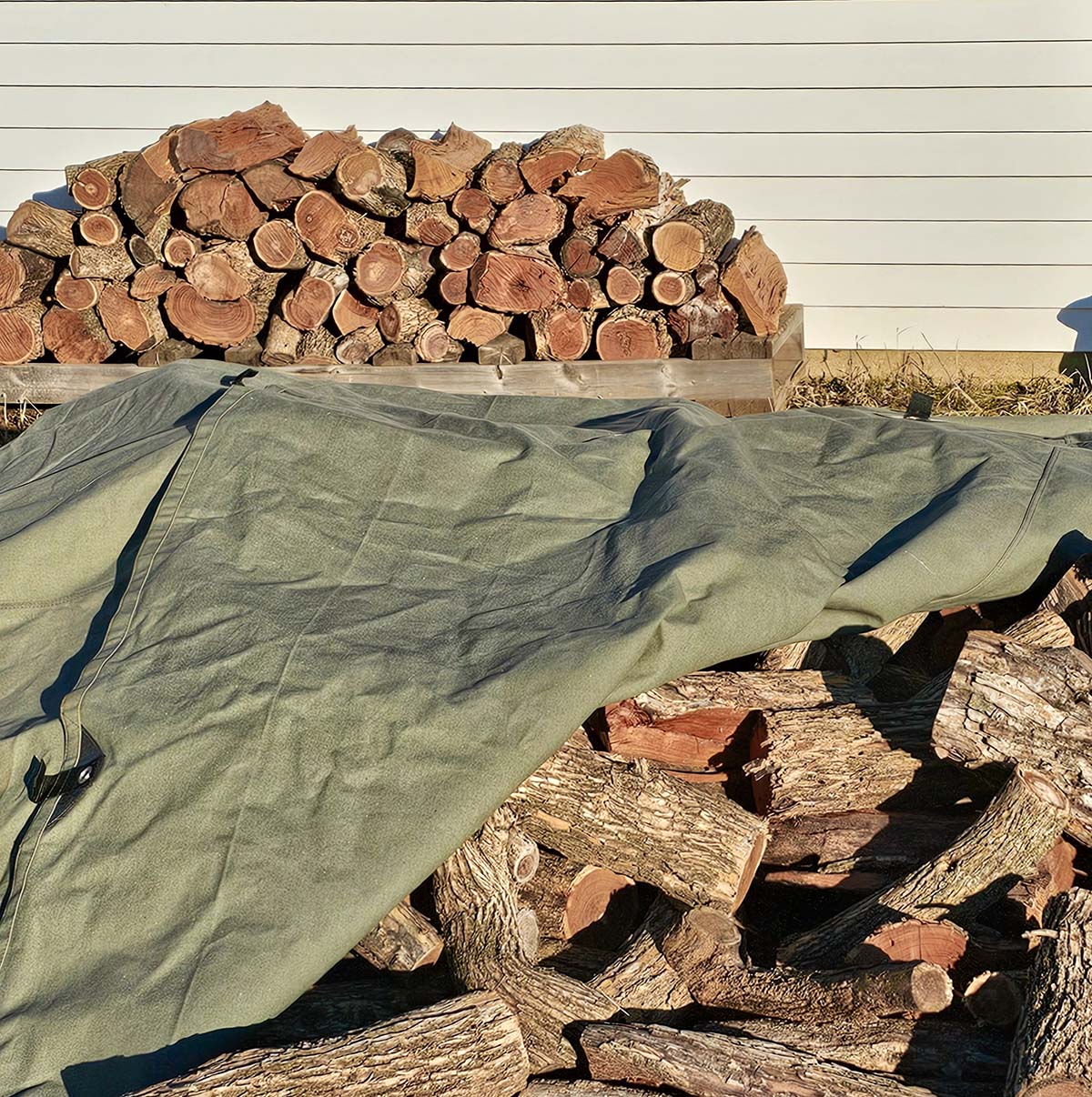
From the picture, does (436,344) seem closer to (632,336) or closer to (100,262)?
(632,336)

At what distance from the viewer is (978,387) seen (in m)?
5.71

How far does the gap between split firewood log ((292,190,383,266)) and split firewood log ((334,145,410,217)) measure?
6 cm

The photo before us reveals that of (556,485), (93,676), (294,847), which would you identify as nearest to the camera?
(294,847)

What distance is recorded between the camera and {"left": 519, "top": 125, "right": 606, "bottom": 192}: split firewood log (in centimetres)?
499

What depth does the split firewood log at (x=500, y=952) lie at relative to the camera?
6.76 ft

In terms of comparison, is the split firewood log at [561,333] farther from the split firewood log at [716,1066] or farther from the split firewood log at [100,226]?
the split firewood log at [716,1066]

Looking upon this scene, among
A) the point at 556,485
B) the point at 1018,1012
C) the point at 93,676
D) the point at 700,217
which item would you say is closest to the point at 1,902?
the point at 93,676

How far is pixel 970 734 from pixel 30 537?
1.95 metres

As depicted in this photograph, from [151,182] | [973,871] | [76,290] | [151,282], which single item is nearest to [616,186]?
[151,182]

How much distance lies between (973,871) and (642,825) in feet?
2.03

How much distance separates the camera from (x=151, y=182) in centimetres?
521

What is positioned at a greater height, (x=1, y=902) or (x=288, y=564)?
(x=288, y=564)

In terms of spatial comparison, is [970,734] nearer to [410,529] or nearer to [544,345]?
[410,529]

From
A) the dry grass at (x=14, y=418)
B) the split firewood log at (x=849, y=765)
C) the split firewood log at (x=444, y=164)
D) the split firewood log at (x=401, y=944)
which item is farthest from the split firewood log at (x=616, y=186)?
the split firewood log at (x=401, y=944)
